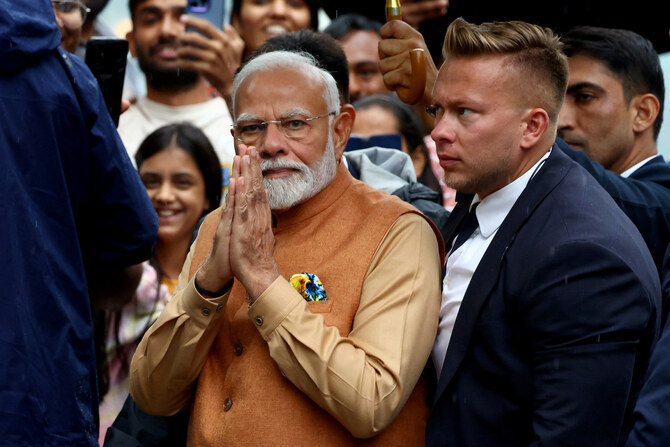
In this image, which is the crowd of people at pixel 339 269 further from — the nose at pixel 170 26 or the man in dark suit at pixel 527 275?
the nose at pixel 170 26

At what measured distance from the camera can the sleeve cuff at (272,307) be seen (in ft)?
8.82

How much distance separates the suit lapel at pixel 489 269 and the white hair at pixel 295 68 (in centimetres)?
75

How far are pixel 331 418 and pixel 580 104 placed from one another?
6.72 feet

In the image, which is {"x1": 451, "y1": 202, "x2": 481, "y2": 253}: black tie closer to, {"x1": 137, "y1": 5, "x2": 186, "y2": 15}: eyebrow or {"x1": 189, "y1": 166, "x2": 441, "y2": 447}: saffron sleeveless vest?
{"x1": 189, "y1": 166, "x2": 441, "y2": 447}: saffron sleeveless vest

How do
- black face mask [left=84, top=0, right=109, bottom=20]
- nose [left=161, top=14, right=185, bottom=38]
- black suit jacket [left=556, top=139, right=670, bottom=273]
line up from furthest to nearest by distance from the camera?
black face mask [left=84, top=0, right=109, bottom=20] → nose [left=161, top=14, right=185, bottom=38] → black suit jacket [left=556, top=139, right=670, bottom=273]

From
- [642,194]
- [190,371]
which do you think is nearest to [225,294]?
[190,371]

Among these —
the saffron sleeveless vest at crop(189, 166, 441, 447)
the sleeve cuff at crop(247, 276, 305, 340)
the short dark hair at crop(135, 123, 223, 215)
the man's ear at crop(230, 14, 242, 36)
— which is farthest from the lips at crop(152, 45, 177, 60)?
the sleeve cuff at crop(247, 276, 305, 340)

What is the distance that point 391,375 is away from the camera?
8.75 feet

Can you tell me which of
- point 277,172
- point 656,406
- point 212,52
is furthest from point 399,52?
point 656,406

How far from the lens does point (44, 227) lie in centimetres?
306

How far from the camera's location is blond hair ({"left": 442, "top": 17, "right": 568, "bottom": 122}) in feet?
9.26

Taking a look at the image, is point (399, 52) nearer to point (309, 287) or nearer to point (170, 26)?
point (309, 287)

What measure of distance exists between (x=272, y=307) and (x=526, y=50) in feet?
3.49

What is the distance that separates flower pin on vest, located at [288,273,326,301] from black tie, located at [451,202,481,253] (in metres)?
0.46
